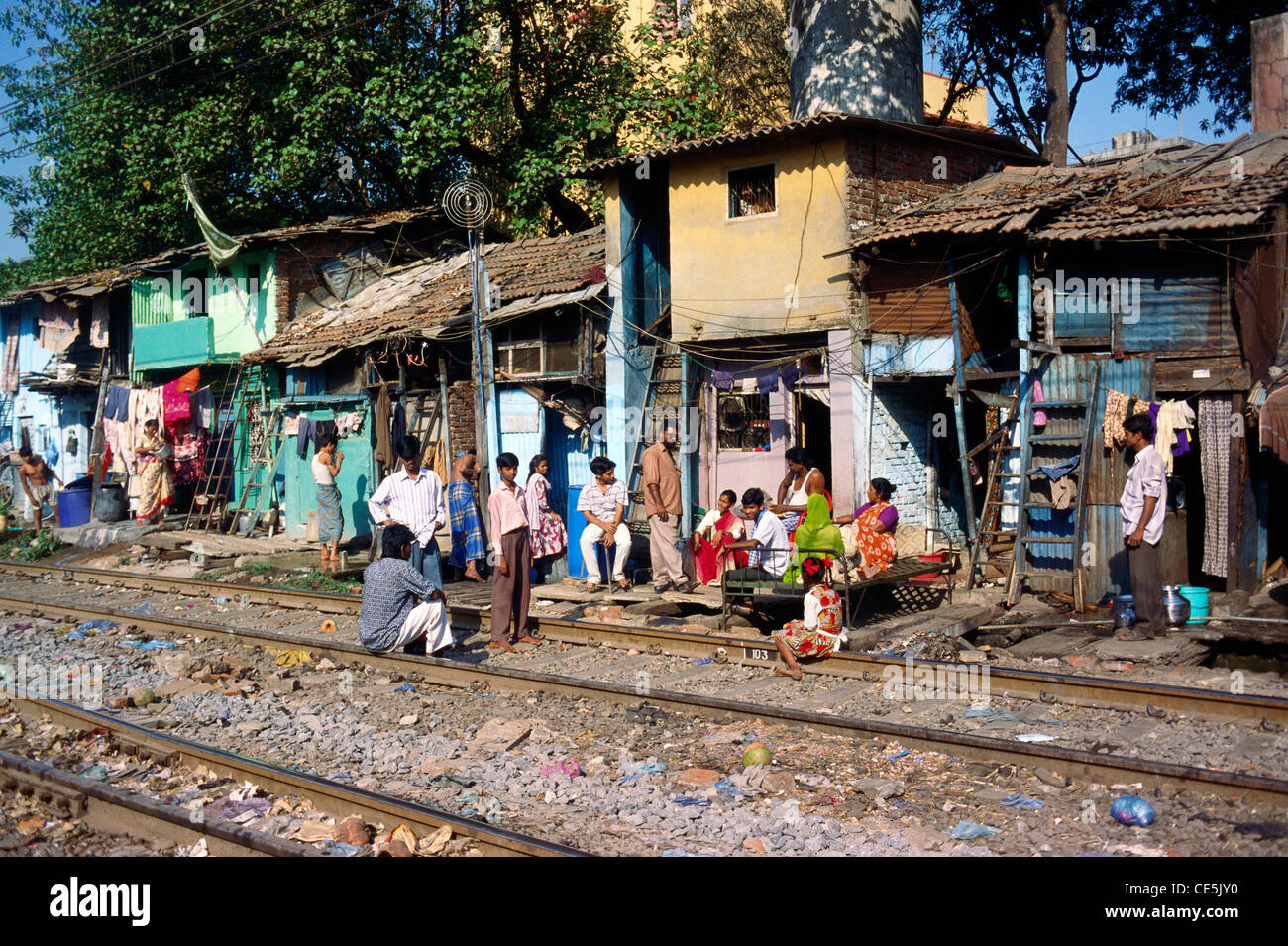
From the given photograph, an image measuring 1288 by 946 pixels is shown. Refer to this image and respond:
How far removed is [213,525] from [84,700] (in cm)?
1428

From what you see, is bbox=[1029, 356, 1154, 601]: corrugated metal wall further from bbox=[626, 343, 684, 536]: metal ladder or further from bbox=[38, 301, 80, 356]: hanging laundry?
bbox=[38, 301, 80, 356]: hanging laundry

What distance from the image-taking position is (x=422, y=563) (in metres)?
11.9

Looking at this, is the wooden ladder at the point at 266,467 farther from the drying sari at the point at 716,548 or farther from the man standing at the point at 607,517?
the drying sari at the point at 716,548

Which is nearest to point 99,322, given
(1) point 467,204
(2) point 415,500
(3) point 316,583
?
(3) point 316,583

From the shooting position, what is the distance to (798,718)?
7.86m

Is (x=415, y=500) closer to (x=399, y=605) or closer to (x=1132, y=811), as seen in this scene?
(x=399, y=605)

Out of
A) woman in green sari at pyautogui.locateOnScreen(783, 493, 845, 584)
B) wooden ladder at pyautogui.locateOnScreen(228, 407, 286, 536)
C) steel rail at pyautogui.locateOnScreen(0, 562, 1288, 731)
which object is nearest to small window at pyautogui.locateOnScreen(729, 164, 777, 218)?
woman in green sari at pyautogui.locateOnScreen(783, 493, 845, 584)

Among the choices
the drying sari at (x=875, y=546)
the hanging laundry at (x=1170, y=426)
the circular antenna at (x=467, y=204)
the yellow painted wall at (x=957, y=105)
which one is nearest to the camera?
A: the drying sari at (x=875, y=546)

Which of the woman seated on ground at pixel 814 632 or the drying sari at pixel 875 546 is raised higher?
the drying sari at pixel 875 546

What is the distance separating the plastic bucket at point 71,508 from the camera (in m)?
23.8

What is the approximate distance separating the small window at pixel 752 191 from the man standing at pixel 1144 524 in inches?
269

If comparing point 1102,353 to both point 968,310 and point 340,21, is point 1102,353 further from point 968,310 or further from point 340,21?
point 340,21

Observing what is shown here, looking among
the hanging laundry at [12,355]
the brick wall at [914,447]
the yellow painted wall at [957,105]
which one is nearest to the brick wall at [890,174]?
the brick wall at [914,447]
